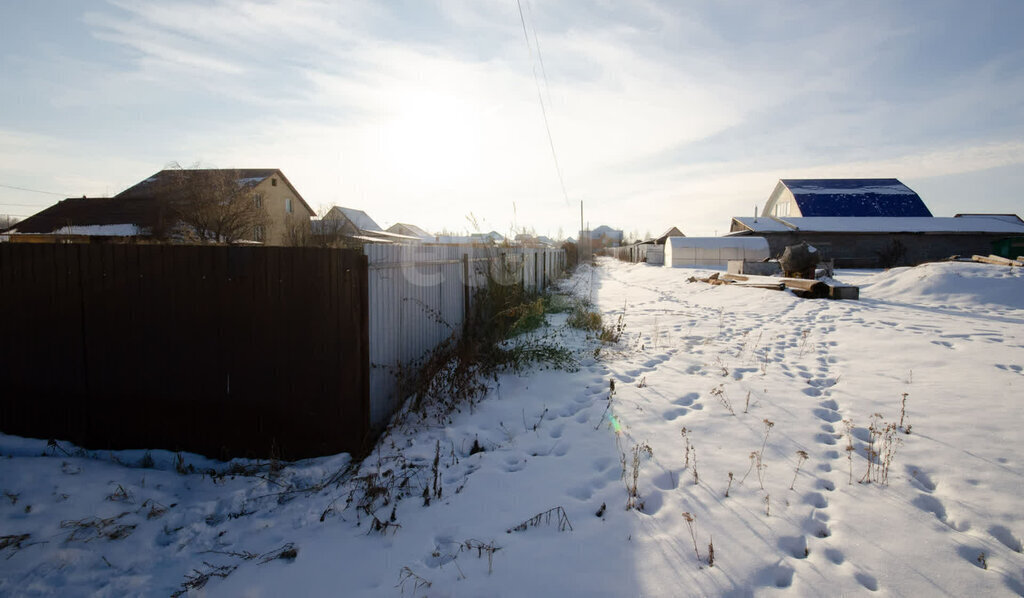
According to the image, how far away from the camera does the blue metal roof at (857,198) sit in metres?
34.5

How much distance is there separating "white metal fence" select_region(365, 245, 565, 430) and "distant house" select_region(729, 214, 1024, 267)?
102 ft

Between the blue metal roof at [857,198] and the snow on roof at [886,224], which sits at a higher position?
the blue metal roof at [857,198]

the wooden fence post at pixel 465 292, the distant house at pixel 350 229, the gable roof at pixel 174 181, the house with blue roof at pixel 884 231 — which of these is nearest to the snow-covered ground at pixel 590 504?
the wooden fence post at pixel 465 292

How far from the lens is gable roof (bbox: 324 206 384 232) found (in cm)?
4346

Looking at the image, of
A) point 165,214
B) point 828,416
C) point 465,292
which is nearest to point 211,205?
point 165,214

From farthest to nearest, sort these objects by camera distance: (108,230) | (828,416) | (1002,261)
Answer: (108,230)
(1002,261)
(828,416)

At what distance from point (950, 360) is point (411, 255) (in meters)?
6.49

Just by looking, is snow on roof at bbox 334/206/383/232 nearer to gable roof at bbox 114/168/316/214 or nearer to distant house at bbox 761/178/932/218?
gable roof at bbox 114/168/316/214

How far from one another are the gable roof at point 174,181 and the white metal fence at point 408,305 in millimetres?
24143

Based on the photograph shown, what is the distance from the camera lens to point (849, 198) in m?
35.8

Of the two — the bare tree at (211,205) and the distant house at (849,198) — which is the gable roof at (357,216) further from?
the distant house at (849,198)

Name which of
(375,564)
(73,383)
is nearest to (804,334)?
(375,564)

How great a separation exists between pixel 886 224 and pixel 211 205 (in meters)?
41.5

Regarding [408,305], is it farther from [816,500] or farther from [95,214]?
[95,214]
